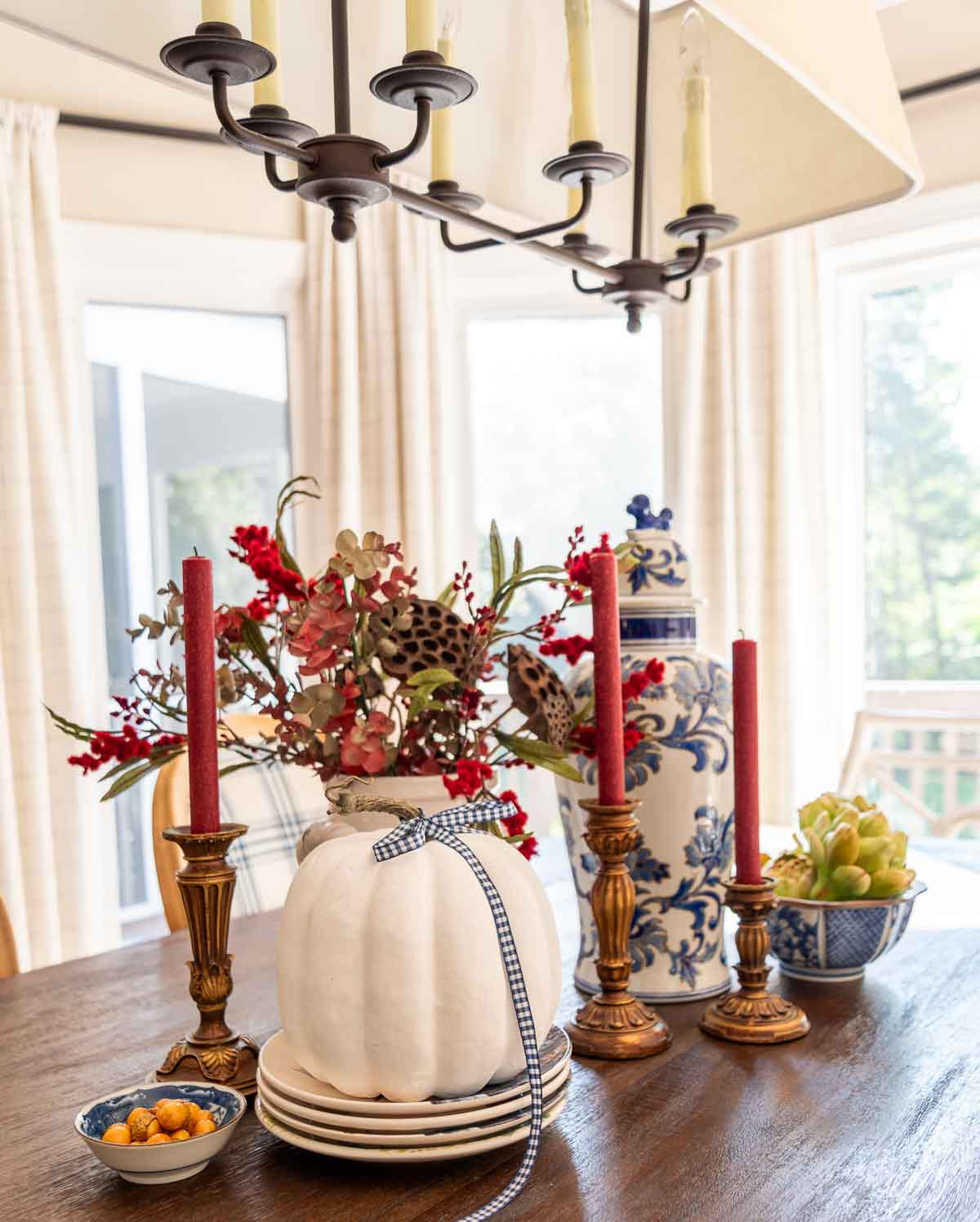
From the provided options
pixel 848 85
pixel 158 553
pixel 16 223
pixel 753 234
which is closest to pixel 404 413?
pixel 158 553

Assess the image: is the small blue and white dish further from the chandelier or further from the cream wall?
the cream wall

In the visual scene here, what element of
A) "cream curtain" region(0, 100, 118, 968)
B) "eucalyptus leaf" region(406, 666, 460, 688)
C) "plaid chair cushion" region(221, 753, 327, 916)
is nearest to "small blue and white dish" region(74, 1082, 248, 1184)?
"eucalyptus leaf" region(406, 666, 460, 688)

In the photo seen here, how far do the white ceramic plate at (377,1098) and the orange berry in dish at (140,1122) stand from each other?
8 centimetres

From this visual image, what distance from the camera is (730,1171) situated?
0.73m

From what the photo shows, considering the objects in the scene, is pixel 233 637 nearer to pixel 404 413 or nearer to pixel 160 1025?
pixel 160 1025

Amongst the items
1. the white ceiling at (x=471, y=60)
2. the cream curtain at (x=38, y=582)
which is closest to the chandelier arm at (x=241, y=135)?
the white ceiling at (x=471, y=60)

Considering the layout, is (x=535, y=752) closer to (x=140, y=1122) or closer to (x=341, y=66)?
(x=140, y=1122)

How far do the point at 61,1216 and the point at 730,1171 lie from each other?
42 centimetres

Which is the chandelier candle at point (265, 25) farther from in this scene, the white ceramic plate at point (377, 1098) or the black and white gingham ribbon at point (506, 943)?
the white ceramic plate at point (377, 1098)

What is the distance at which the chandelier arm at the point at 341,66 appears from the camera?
854 millimetres

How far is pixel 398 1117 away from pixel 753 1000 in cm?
39

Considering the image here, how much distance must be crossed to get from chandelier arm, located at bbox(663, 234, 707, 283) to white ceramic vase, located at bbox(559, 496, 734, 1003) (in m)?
0.36

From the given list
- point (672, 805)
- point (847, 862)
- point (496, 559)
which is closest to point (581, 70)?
point (496, 559)

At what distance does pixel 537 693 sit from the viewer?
0.91 meters
